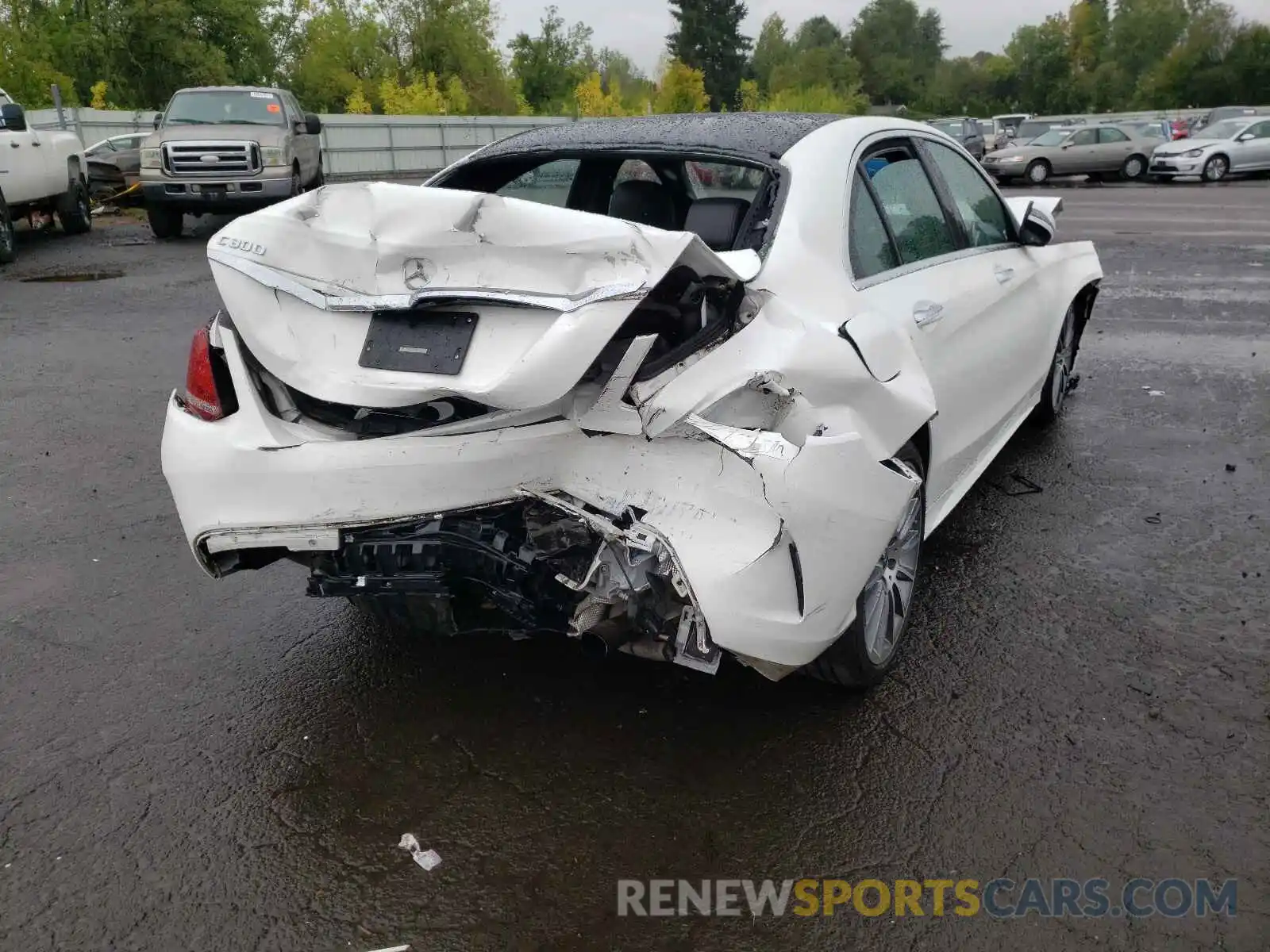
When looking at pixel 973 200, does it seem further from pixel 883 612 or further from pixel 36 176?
pixel 36 176

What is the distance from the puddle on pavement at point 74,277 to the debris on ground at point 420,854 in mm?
11236

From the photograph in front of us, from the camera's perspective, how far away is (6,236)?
12.7 m

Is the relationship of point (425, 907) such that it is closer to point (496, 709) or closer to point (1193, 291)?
point (496, 709)

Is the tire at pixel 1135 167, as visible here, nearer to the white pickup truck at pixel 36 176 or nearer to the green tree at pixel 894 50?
the white pickup truck at pixel 36 176

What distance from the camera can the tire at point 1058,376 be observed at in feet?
18.3

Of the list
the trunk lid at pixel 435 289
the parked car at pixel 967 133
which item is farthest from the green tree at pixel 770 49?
the trunk lid at pixel 435 289

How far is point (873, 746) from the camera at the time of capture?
2.98 meters

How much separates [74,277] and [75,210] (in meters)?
4.49

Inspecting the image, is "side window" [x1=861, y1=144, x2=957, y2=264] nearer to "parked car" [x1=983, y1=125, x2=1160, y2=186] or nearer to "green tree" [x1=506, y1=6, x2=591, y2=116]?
"parked car" [x1=983, y1=125, x2=1160, y2=186]

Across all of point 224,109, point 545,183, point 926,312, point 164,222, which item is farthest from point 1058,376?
point 164,222

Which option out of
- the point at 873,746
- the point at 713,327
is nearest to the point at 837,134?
the point at 713,327

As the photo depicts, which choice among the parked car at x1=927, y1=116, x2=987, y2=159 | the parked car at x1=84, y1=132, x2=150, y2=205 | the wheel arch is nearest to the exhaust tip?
the wheel arch

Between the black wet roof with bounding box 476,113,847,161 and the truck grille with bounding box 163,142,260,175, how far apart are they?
472 inches

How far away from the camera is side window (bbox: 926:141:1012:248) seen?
14.3 feet
